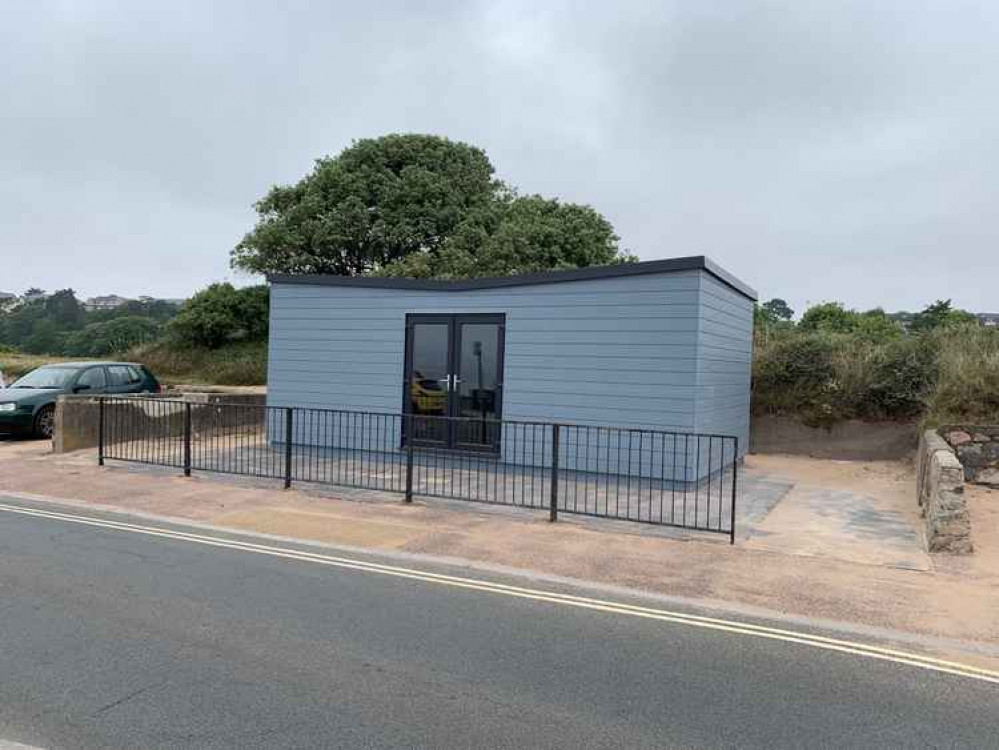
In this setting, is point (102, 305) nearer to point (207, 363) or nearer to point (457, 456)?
point (207, 363)

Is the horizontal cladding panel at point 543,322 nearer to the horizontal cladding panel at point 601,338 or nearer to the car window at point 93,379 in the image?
the horizontal cladding panel at point 601,338

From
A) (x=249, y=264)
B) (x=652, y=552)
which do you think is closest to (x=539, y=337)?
(x=652, y=552)

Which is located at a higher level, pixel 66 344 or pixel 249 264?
pixel 249 264

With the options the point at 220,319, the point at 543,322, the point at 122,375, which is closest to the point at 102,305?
the point at 220,319

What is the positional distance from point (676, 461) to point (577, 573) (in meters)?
4.16

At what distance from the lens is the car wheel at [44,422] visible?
52.7 feet

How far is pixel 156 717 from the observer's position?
378 cm

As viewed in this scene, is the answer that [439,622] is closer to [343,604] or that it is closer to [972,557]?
[343,604]

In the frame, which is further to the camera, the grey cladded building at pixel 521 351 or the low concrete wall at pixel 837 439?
the low concrete wall at pixel 837 439

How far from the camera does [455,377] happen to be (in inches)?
492

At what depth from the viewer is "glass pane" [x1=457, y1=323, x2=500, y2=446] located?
12273 mm

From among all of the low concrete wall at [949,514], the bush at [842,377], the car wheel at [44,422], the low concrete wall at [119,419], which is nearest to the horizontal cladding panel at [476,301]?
the low concrete wall at [119,419]

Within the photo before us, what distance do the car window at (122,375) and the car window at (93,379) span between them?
209mm

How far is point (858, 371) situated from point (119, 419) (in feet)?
46.2
